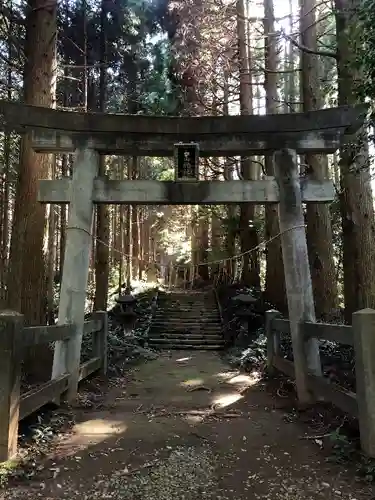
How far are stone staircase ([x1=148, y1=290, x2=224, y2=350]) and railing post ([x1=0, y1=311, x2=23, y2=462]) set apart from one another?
8.76 m

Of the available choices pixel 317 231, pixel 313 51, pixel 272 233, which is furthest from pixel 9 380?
pixel 272 233

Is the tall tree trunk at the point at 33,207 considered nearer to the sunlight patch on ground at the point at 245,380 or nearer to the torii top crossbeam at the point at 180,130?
the torii top crossbeam at the point at 180,130

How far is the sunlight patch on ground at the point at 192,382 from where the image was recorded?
7446mm

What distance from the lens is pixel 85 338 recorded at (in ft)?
34.9

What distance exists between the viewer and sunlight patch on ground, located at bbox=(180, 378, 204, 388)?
7.45 metres

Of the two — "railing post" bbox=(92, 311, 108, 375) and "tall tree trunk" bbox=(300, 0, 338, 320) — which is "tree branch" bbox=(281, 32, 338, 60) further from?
"railing post" bbox=(92, 311, 108, 375)

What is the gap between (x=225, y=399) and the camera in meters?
6.34

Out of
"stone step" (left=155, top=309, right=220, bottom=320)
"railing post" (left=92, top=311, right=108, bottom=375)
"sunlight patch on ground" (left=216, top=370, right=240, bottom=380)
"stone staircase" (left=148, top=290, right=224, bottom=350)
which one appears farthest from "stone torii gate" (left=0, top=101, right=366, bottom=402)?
"stone step" (left=155, top=309, right=220, bottom=320)

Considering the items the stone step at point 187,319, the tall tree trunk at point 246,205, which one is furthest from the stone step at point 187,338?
the tall tree trunk at point 246,205

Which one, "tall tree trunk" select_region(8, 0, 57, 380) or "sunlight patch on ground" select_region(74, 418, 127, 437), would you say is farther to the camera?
"tall tree trunk" select_region(8, 0, 57, 380)

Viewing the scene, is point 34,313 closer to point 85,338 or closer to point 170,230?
point 85,338

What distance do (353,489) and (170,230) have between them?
111ft

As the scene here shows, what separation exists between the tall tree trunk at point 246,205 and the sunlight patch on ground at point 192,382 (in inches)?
266

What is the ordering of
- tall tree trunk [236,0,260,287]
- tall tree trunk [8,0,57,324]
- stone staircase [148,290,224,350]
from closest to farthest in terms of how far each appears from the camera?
1. tall tree trunk [8,0,57,324]
2. stone staircase [148,290,224,350]
3. tall tree trunk [236,0,260,287]
